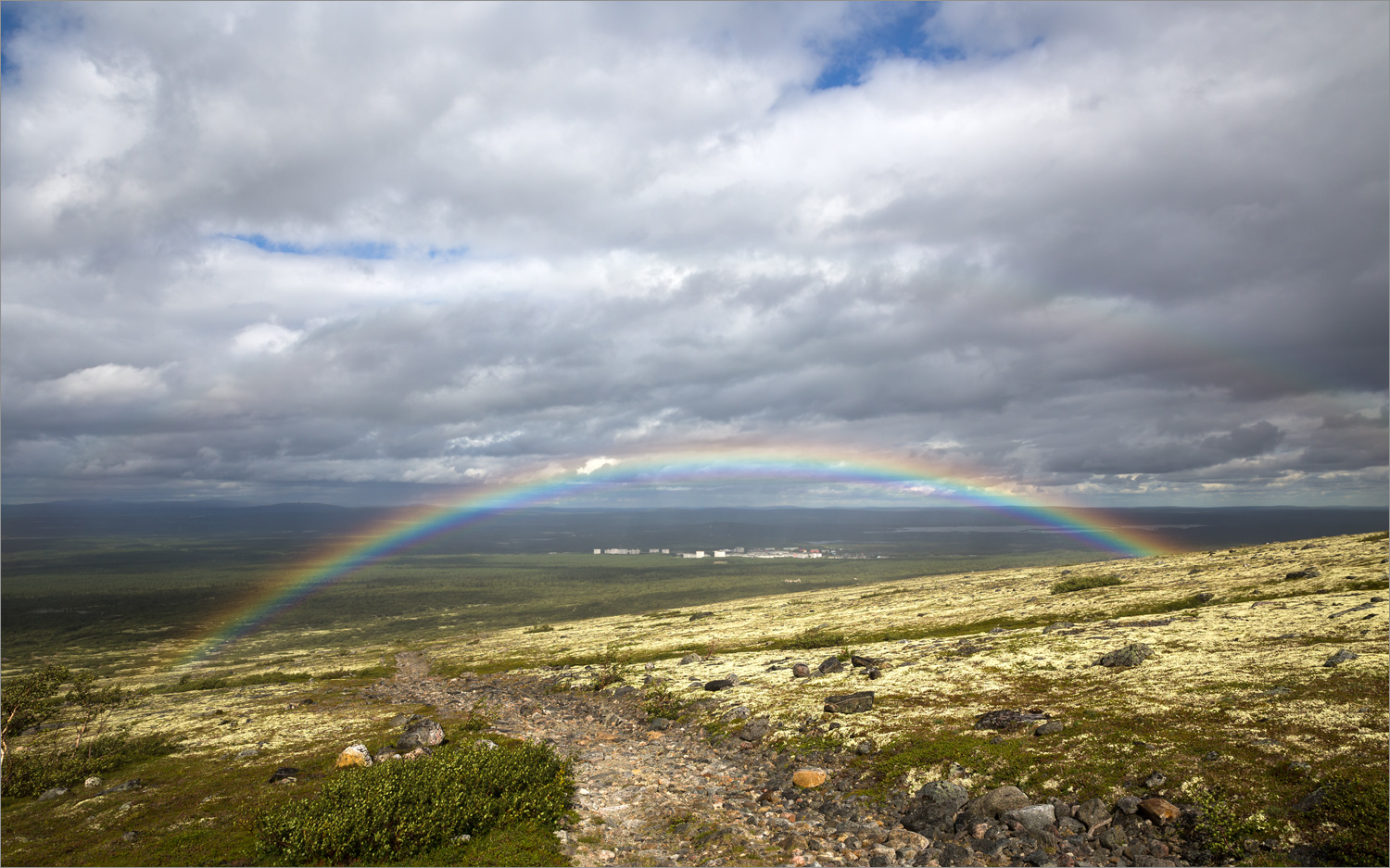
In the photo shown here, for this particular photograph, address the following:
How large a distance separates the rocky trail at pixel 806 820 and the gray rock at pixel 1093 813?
35 millimetres

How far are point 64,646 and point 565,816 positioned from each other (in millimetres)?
227607

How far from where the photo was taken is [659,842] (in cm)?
2130

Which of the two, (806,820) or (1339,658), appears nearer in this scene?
(806,820)

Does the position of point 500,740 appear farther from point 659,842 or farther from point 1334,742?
point 1334,742

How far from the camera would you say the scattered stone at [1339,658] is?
29312 mm

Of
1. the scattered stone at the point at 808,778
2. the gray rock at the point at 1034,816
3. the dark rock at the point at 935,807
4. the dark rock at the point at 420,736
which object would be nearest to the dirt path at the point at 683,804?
the scattered stone at the point at 808,778

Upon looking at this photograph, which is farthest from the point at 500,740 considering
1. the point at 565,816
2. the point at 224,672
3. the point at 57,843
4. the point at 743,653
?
the point at 224,672

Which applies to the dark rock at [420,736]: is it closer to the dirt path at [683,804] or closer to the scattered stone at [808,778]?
the dirt path at [683,804]

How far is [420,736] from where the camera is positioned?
35.1 m

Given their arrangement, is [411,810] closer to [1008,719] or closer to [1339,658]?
[1008,719]

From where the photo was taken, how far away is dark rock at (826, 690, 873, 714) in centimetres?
3469

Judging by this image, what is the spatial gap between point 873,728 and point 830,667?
1671 centimetres

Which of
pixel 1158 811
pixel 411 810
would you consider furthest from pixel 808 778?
pixel 411 810

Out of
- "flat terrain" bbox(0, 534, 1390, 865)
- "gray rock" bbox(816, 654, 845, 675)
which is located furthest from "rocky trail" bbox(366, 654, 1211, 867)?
"gray rock" bbox(816, 654, 845, 675)
